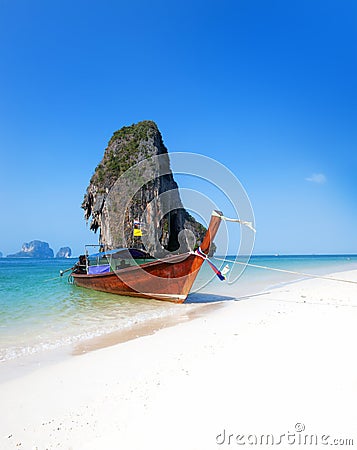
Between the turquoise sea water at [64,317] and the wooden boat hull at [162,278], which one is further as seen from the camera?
the wooden boat hull at [162,278]

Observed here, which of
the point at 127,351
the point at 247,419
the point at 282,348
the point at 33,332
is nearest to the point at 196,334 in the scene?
the point at 127,351

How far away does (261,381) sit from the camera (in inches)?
137

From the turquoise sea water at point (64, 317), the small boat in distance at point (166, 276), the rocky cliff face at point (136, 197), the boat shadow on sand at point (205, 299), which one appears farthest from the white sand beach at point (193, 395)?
the rocky cliff face at point (136, 197)

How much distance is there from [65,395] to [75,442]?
1129 millimetres

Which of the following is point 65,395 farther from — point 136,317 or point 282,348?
point 136,317

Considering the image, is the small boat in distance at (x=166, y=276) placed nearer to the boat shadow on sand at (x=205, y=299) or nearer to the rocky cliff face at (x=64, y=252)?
the boat shadow on sand at (x=205, y=299)

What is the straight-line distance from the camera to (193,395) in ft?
10.7

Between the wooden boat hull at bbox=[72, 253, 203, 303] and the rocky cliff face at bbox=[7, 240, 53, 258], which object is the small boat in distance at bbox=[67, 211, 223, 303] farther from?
the rocky cliff face at bbox=[7, 240, 53, 258]

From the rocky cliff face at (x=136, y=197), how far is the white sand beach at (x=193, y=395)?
43558 mm

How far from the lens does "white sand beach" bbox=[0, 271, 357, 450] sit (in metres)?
2.59

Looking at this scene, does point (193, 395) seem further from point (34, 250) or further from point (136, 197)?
point (34, 250)

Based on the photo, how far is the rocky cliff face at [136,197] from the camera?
5091 cm

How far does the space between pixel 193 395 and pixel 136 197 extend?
51.0 m

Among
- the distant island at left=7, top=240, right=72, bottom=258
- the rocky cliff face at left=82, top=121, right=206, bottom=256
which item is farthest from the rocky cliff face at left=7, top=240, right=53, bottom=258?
the rocky cliff face at left=82, top=121, right=206, bottom=256
